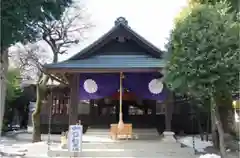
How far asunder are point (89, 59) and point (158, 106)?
5311 millimetres

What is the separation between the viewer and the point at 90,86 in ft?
39.7

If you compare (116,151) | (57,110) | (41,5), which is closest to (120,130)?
(116,151)

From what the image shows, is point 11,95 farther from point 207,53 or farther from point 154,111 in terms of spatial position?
point 207,53

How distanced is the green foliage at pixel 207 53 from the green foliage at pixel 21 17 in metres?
4.11

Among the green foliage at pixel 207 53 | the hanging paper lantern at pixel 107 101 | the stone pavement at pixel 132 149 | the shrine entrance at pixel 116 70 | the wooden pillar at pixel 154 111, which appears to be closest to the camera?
the green foliage at pixel 207 53

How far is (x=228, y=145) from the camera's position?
11.4 metres

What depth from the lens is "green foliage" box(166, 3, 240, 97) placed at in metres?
8.10

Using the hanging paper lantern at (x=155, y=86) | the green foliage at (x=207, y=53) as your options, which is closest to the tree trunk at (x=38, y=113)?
the hanging paper lantern at (x=155, y=86)

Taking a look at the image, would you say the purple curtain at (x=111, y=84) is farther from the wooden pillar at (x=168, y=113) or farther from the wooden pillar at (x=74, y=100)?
the wooden pillar at (x=168, y=113)

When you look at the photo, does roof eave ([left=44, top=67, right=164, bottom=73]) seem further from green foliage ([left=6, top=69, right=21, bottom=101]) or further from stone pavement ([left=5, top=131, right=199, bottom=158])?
green foliage ([left=6, top=69, right=21, bottom=101])

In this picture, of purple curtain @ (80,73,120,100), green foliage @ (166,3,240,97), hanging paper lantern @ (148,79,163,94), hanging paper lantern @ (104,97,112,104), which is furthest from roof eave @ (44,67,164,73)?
hanging paper lantern @ (104,97,112,104)

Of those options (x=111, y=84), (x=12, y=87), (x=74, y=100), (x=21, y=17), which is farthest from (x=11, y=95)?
(x=21, y=17)

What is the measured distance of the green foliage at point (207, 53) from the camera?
8102 millimetres

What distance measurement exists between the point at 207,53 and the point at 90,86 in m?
5.46
